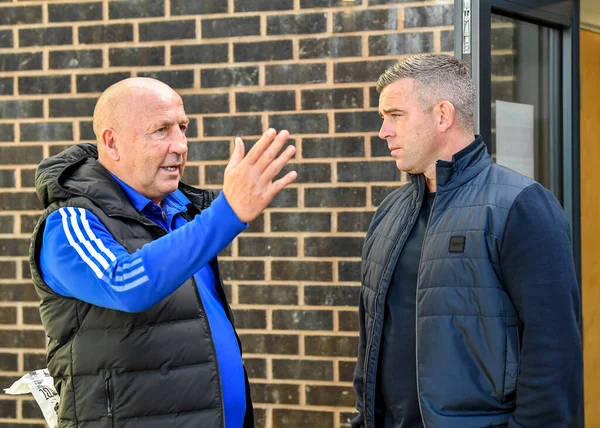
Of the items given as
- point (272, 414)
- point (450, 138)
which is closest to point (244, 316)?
point (272, 414)

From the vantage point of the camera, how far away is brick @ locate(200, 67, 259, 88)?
4.44 metres

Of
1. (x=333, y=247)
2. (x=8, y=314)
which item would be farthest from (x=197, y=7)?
(x=8, y=314)

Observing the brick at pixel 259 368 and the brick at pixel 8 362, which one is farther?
the brick at pixel 8 362

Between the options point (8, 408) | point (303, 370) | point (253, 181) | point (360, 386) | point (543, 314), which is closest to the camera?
point (253, 181)

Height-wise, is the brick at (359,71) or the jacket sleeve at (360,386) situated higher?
the brick at (359,71)

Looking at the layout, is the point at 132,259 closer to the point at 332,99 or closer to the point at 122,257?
the point at 122,257

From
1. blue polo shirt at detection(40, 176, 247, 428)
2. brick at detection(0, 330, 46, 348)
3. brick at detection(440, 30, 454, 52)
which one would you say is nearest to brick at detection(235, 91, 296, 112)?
brick at detection(440, 30, 454, 52)

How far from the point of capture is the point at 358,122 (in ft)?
14.2

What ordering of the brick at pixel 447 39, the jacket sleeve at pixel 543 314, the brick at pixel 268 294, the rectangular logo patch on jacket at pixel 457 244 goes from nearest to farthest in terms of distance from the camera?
the jacket sleeve at pixel 543 314, the rectangular logo patch on jacket at pixel 457 244, the brick at pixel 447 39, the brick at pixel 268 294

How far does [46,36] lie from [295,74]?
137cm

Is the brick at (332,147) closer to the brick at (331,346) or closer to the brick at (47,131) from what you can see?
the brick at (331,346)

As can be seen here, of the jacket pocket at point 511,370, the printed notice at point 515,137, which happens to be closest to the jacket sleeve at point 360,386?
the jacket pocket at point 511,370

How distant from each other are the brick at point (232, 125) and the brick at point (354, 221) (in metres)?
0.60

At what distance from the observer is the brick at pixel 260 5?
173 inches
